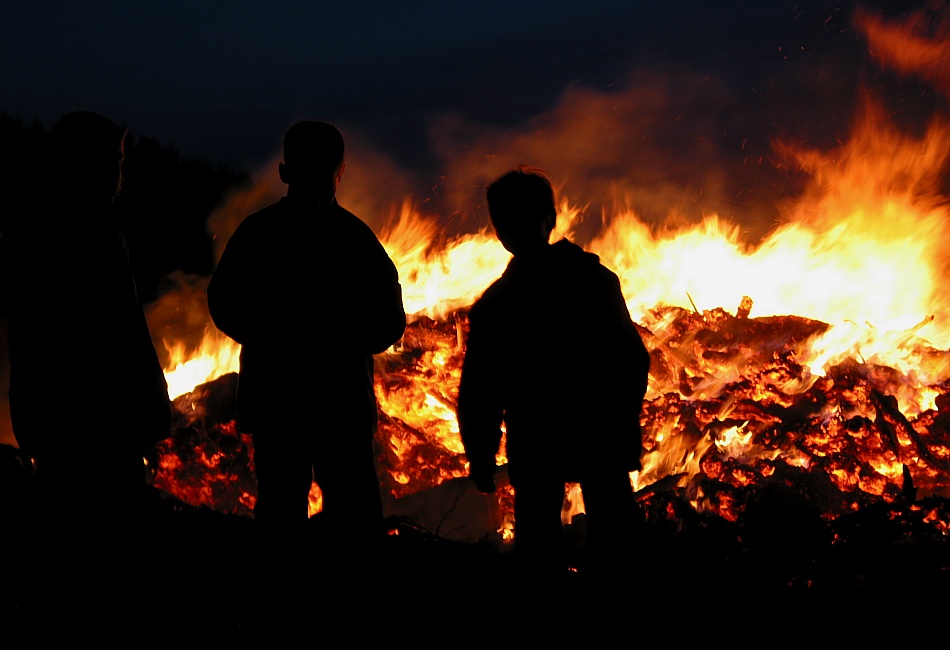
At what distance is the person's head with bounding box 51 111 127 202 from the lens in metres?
2.95

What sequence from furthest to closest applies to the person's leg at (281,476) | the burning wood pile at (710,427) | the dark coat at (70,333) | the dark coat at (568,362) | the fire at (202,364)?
1. the fire at (202,364)
2. the burning wood pile at (710,427)
3. the person's leg at (281,476)
4. the dark coat at (70,333)
5. the dark coat at (568,362)

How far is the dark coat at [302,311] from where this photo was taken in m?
2.99

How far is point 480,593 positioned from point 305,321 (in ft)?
4.46

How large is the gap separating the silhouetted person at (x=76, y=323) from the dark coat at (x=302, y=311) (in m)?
0.41

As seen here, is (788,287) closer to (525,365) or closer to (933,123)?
(933,123)

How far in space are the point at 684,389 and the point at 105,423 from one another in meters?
4.77

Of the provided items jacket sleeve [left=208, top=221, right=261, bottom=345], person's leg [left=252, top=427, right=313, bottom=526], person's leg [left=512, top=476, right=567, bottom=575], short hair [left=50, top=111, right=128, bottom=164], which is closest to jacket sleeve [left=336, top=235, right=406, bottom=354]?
jacket sleeve [left=208, top=221, right=261, bottom=345]

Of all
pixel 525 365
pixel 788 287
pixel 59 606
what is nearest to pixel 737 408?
pixel 788 287

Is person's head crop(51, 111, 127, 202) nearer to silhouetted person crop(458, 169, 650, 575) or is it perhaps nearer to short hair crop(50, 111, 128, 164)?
short hair crop(50, 111, 128, 164)

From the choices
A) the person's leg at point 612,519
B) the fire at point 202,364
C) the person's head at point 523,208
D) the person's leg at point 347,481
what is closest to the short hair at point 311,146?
the person's head at point 523,208

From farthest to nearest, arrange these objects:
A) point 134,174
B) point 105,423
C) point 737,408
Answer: point 134,174 < point 737,408 < point 105,423

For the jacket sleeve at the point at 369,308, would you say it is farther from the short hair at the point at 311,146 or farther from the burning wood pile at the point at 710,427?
the burning wood pile at the point at 710,427

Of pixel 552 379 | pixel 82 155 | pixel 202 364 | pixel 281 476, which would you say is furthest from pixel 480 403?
pixel 202 364

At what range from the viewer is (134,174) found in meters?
12.3
